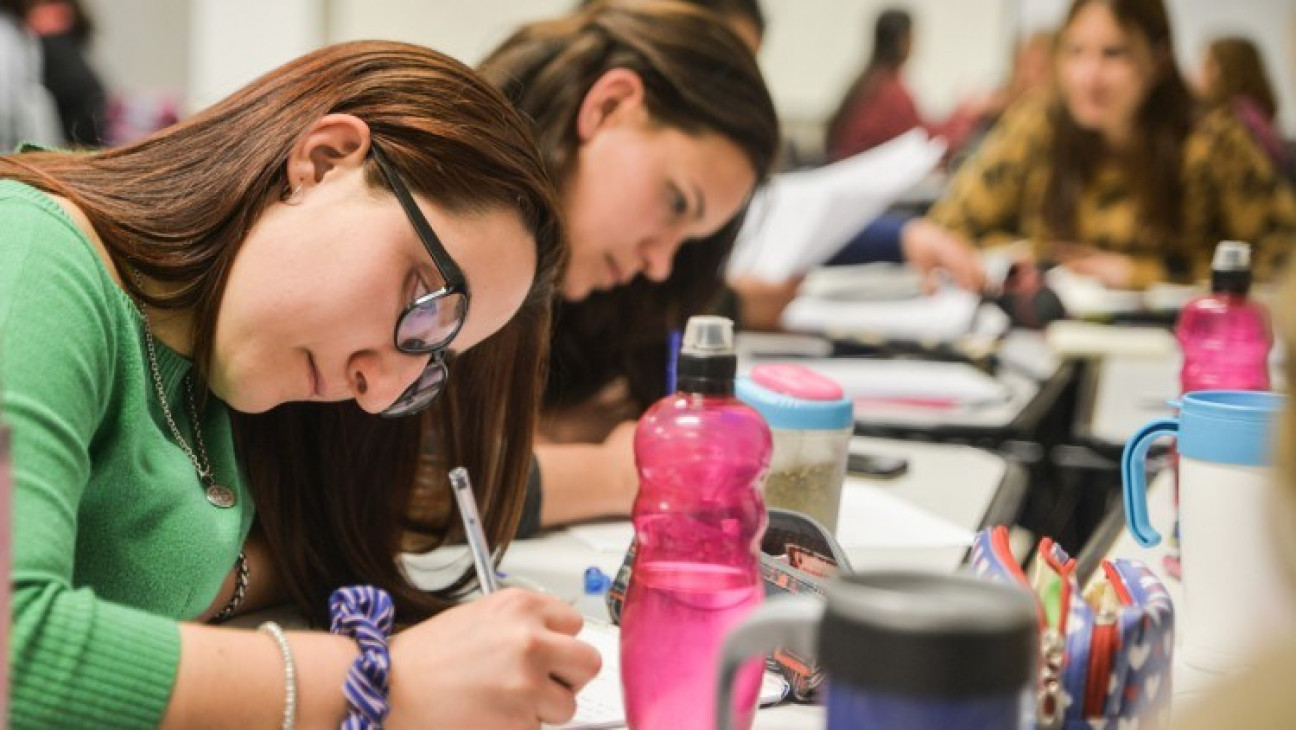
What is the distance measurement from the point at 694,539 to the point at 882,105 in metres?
5.95

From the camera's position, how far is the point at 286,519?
4.11 ft

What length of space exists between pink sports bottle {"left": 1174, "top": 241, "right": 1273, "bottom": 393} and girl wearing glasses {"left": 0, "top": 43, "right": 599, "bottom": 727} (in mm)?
730

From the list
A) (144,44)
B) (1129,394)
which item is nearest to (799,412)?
(1129,394)

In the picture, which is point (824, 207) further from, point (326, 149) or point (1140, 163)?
point (326, 149)

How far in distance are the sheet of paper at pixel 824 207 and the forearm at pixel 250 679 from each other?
181 cm

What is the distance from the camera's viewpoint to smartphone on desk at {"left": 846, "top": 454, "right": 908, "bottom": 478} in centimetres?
→ 176

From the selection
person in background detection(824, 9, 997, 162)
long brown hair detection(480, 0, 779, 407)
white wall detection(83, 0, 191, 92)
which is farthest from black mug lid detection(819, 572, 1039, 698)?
white wall detection(83, 0, 191, 92)

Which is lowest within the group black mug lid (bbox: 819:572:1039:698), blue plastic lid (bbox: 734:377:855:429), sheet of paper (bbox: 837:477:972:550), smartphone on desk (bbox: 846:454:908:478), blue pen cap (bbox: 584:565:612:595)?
smartphone on desk (bbox: 846:454:908:478)

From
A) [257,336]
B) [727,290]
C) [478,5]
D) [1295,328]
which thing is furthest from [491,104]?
[478,5]

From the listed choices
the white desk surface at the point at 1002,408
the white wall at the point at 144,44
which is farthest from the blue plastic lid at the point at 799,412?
the white wall at the point at 144,44

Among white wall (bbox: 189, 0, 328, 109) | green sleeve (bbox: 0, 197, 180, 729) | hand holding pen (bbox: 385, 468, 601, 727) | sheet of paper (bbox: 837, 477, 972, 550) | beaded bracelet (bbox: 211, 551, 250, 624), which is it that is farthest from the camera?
white wall (bbox: 189, 0, 328, 109)

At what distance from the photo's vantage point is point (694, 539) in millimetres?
919

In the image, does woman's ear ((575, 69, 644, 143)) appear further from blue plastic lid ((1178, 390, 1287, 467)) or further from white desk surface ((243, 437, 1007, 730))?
blue plastic lid ((1178, 390, 1287, 467))

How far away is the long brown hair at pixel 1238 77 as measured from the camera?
4.58 metres
